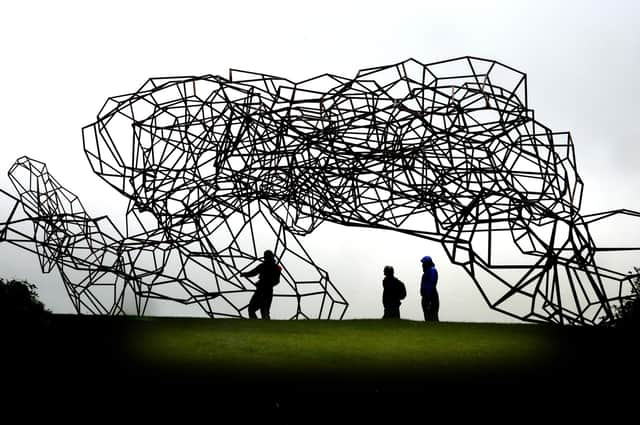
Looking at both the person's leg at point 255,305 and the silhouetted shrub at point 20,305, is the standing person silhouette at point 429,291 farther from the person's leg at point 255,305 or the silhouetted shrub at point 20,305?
the silhouetted shrub at point 20,305

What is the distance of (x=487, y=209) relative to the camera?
251 inches

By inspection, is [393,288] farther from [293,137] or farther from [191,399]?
[191,399]

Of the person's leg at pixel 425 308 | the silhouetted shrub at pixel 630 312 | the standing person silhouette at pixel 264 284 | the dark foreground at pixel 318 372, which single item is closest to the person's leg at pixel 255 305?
the standing person silhouette at pixel 264 284

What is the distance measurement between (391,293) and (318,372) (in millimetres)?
4462

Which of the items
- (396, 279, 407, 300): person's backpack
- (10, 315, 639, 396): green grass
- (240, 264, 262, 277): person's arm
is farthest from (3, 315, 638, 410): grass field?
(396, 279, 407, 300): person's backpack

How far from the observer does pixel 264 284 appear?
903cm

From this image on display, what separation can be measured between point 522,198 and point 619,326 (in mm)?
1480

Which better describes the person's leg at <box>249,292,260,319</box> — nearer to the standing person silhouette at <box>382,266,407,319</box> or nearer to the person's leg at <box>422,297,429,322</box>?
the standing person silhouette at <box>382,266,407,319</box>

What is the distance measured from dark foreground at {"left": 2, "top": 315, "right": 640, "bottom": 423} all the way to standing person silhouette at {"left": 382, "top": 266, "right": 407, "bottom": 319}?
2.20 m

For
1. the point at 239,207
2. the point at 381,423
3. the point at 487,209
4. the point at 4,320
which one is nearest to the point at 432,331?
the point at 487,209

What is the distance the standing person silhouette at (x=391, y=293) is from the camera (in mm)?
9336

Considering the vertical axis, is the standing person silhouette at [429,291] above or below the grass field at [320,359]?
above

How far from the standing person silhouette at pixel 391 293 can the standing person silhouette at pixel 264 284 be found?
4.92 ft

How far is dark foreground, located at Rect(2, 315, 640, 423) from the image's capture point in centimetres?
424
